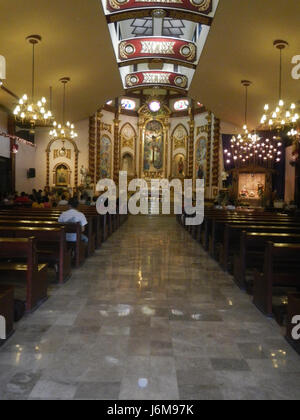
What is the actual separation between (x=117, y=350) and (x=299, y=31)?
26.6 feet

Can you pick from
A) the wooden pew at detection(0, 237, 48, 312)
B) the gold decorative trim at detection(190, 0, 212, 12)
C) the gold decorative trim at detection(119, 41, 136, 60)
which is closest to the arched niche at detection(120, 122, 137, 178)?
the gold decorative trim at detection(119, 41, 136, 60)

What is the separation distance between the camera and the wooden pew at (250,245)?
4.84m

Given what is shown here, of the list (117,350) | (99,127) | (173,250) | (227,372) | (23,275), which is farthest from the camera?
(99,127)

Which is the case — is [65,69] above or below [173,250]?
above

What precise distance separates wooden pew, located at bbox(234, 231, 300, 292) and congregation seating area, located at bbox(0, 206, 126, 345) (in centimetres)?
234

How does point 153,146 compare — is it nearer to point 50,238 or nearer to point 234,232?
point 234,232

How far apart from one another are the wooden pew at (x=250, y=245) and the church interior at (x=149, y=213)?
23 mm

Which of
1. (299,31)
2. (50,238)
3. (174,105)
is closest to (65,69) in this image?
(299,31)

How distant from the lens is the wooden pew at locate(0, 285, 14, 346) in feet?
10.2

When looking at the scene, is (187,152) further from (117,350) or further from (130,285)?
(117,350)

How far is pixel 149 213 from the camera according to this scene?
17.9 meters

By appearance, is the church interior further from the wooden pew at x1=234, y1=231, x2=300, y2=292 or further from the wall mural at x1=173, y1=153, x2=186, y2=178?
the wall mural at x1=173, y1=153, x2=186, y2=178

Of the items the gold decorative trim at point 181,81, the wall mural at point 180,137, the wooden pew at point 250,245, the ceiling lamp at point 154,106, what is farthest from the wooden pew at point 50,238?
the ceiling lamp at point 154,106

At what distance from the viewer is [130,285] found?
5059 mm
